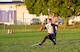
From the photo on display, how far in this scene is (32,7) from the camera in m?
58.6

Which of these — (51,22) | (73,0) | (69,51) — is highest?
(73,0)

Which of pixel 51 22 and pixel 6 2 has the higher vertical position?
pixel 6 2

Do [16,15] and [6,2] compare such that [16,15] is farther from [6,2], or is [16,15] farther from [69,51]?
[69,51]

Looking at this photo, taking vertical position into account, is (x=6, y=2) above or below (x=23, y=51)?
above

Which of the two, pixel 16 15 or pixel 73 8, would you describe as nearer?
pixel 73 8

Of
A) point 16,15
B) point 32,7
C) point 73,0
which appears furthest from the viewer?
point 16,15

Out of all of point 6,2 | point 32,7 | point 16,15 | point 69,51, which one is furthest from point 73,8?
point 69,51

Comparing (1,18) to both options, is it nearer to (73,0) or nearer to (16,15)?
(16,15)

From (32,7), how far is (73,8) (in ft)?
29.3

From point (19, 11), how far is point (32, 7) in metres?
14.8

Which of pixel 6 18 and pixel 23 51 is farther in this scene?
pixel 6 18

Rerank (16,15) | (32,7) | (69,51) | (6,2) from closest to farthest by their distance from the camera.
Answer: (69,51), (32,7), (16,15), (6,2)

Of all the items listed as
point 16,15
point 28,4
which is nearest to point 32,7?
point 28,4

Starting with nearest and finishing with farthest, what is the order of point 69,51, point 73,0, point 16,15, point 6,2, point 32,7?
point 69,51 → point 73,0 → point 32,7 → point 16,15 → point 6,2
